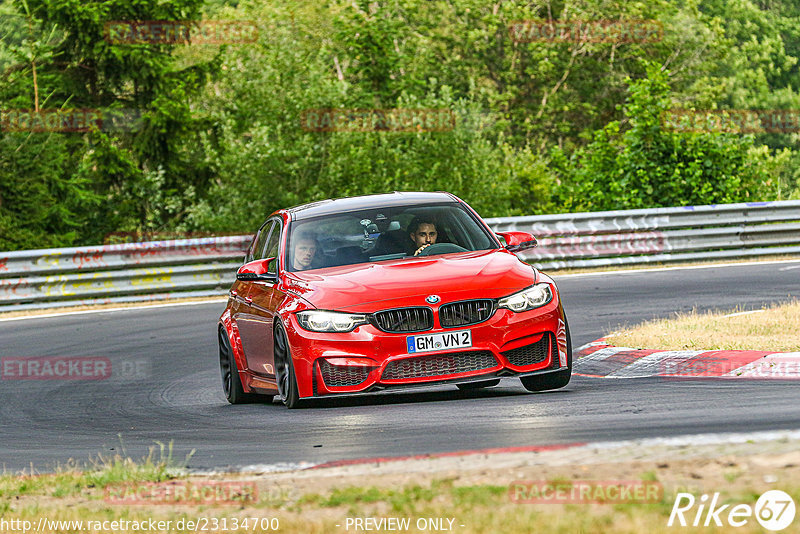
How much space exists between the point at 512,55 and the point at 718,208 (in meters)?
37.0

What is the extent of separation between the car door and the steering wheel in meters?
1.18

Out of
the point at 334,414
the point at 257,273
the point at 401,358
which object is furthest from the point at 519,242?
the point at 334,414

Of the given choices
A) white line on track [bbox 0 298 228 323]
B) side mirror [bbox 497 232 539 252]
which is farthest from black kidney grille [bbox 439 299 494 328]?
white line on track [bbox 0 298 228 323]

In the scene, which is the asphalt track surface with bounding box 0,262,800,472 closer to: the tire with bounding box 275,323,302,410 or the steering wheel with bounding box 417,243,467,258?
the tire with bounding box 275,323,302,410

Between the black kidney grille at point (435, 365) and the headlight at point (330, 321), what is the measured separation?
14.7 inches

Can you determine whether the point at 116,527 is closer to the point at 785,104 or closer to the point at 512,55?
the point at 512,55

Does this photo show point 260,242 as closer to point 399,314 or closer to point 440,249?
point 440,249

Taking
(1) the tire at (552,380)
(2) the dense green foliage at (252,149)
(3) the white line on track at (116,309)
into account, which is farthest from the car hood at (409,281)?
(2) the dense green foliage at (252,149)

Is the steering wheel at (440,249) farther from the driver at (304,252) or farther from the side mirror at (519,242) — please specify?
the driver at (304,252)

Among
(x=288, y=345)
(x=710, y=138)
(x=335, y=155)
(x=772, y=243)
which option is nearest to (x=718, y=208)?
(x=772, y=243)

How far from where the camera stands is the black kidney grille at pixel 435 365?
861cm

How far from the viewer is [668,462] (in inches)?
212

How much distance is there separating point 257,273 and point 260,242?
4.56 ft

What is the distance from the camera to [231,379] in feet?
34.8
